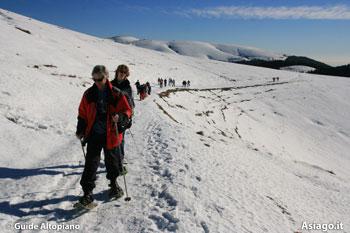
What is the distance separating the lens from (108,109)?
3.98 m

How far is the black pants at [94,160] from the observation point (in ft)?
12.9

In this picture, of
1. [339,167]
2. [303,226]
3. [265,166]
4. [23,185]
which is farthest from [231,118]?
[23,185]

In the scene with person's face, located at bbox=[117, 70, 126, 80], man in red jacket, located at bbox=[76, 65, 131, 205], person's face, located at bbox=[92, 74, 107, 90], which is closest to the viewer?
person's face, located at bbox=[92, 74, 107, 90]

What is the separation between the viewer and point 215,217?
4.23m

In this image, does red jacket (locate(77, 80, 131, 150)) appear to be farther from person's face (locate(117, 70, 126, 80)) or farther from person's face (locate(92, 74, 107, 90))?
person's face (locate(117, 70, 126, 80))

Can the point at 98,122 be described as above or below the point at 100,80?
below

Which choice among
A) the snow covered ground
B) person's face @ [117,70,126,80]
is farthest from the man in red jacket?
person's face @ [117,70,126,80]

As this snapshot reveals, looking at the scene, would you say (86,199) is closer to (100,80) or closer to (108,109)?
(108,109)

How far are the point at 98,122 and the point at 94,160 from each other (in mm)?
733

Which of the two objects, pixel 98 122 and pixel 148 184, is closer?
pixel 98 122

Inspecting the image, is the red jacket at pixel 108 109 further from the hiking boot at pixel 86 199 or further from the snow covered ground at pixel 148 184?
the snow covered ground at pixel 148 184

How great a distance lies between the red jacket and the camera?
12.9 feet

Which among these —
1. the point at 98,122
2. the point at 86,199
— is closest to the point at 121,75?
the point at 98,122

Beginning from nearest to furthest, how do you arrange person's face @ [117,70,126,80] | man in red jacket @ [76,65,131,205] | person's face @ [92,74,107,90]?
person's face @ [92,74,107,90] → man in red jacket @ [76,65,131,205] → person's face @ [117,70,126,80]
